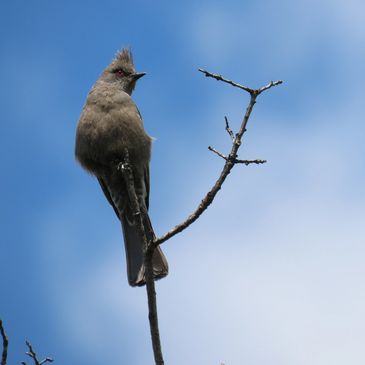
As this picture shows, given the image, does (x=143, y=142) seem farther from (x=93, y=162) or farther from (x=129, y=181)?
(x=129, y=181)

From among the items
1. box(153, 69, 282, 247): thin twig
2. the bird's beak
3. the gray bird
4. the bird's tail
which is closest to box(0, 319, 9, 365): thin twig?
box(153, 69, 282, 247): thin twig

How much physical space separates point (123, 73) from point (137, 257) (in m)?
3.08

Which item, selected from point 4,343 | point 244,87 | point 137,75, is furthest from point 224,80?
point 137,75

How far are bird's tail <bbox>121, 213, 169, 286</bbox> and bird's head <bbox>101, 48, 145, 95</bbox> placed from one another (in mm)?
2181

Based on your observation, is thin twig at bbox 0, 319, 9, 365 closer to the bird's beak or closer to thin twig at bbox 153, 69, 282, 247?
thin twig at bbox 153, 69, 282, 247

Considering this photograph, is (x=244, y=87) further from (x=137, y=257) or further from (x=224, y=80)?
(x=137, y=257)

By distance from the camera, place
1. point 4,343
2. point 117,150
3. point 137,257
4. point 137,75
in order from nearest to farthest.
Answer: point 4,343, point 137,257, point 117,150, point 137,75

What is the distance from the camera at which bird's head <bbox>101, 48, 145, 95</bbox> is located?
8.52 meters

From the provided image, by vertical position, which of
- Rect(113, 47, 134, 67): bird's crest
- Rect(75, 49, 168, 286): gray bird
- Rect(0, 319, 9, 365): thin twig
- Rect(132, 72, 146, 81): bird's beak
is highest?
Rect(113, 47, 134, 67): bird's crest

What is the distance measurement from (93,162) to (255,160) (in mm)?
3049

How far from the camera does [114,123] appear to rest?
275 inches

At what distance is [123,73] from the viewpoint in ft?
28.7

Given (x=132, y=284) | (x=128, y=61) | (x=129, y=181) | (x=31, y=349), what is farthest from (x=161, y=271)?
(x=128, y=61)

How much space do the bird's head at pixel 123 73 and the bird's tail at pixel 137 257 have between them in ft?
7.16
